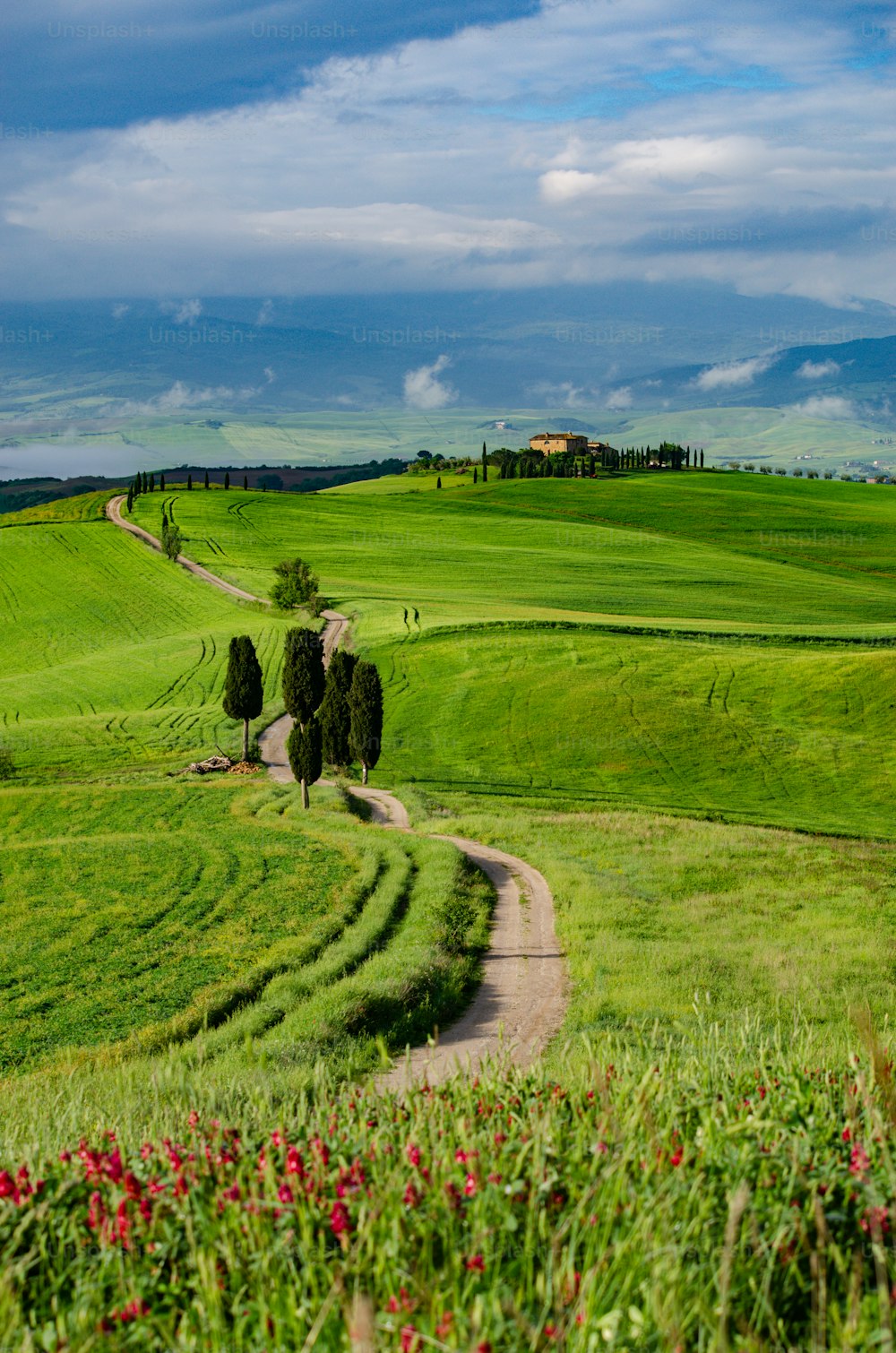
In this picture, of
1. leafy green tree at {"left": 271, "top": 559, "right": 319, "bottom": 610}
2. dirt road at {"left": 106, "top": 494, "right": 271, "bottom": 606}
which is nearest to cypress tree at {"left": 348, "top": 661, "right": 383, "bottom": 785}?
leafy green tree at {"left": 271, "top": 559, "right": 319, "bottom": 610}

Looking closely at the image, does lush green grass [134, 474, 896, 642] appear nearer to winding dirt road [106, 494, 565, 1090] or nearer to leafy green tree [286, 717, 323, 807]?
leafy green tree [286, 717, 323, 807]

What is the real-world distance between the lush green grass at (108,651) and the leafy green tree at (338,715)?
23.9 ft

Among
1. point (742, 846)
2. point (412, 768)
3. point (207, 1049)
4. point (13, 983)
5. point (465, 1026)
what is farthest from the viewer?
point (412, 768)

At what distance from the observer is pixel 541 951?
2269cm

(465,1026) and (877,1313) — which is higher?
(877,1313)

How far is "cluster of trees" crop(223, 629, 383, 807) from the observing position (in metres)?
43.2

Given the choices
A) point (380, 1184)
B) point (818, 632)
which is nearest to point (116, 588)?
point (818, 632)

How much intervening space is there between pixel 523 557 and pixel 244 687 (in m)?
68.5

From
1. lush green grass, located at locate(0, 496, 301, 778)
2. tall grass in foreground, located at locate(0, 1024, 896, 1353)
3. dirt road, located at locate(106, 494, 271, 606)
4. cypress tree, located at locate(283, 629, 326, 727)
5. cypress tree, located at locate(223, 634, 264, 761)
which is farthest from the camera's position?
dirt road, located at locate(106, 494, 271, 606)

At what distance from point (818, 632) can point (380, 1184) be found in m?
78.8

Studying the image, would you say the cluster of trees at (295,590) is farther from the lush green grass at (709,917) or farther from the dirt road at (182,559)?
the lush green grass at (709,917)

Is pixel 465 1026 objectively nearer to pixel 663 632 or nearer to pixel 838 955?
pixel 838 955

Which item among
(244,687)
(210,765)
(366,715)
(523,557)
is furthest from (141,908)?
(523,557)

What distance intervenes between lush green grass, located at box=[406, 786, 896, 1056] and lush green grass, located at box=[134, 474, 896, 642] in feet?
139
